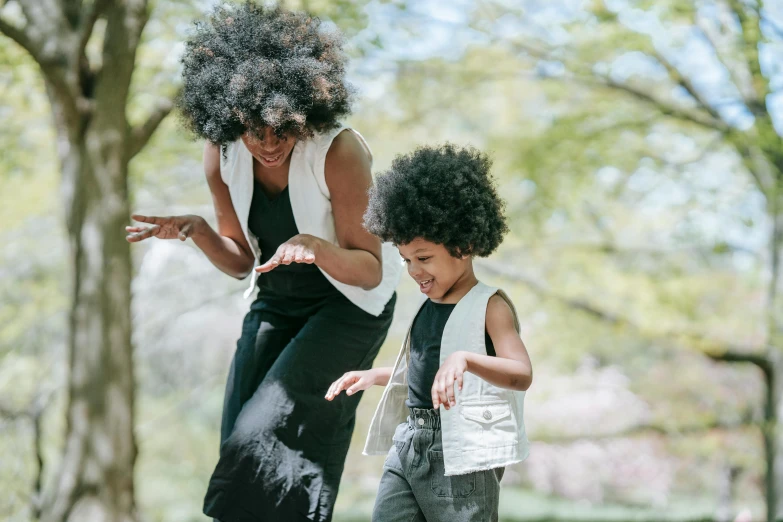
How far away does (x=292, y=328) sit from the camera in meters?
2.79

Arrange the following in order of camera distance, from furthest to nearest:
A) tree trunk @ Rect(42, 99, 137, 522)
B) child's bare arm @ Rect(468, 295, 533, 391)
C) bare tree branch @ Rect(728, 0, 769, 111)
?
bare tree branch @ Rect(728, 0, 769, 111) → tree trunk @ Rect(42, 99, 137, 522) → child's bare arm @ Rect(468, 295, 533, 391)

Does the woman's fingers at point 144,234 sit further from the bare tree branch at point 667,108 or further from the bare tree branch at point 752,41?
the bare tree branch at point 667,108

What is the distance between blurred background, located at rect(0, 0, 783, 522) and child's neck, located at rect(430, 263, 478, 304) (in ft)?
13.3

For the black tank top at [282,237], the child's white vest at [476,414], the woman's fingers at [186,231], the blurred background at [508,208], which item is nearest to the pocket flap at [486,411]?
the child's white vest at [476,414]

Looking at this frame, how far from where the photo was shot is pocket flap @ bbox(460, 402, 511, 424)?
2.15 m

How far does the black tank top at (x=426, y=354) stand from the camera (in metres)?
2.26

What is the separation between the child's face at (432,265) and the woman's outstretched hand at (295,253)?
25cm

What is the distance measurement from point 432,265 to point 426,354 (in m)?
0.25

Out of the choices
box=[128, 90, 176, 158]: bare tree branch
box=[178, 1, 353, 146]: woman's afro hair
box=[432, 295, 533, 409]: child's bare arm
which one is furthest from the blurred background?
box=[432, 295, 533, 409]: child's bare arm

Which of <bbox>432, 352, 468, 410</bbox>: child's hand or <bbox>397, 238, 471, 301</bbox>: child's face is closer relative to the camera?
<bbox>432, 352, 468, 410</bbox>: child's hand

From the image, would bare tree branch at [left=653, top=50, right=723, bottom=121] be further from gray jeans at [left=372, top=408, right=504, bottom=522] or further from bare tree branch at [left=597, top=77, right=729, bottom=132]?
gray jeans at [left=372, top=408, right=504, bottom=522]

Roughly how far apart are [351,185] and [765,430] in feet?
25.0

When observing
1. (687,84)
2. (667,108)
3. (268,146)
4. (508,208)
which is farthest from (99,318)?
(687,84)

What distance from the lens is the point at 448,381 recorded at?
1816 millimetres
